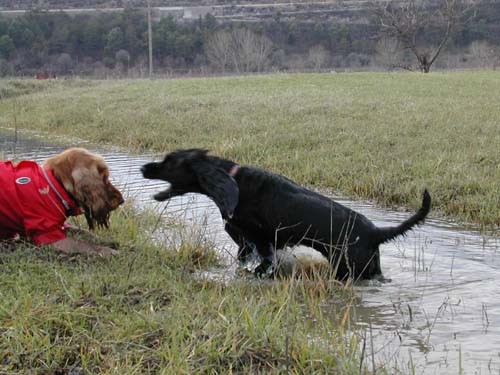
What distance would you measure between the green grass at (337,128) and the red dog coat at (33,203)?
13.5ft

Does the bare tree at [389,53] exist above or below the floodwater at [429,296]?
below

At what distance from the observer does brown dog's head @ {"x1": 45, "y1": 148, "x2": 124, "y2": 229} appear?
A: 5.02 meters

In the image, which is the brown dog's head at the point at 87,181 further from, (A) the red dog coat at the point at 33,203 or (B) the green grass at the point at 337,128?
(B) the green grass at the point at 337,128

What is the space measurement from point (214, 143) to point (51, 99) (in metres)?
12.1

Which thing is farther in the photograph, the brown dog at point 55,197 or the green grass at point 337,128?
the green grass at point 337,128

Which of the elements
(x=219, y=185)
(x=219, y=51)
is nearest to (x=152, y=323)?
(x=219, y=185)

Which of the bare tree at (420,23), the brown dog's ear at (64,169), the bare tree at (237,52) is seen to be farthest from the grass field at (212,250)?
the bare tree at (237,52)

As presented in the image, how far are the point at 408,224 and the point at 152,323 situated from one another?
231 centimetres

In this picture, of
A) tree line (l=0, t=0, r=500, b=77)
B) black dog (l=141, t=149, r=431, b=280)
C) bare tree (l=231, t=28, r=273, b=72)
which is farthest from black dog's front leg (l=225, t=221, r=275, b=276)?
bare tree (l=231, t=28, r=273, b=72)

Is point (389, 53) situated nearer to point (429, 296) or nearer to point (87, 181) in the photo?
point (429, 296)

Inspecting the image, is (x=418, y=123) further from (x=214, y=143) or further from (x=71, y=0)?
(x=71, y=0)

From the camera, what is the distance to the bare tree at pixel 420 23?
146 feet

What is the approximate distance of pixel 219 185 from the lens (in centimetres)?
543

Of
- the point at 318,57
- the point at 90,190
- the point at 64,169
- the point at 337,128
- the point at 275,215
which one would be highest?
the point at 64,169
